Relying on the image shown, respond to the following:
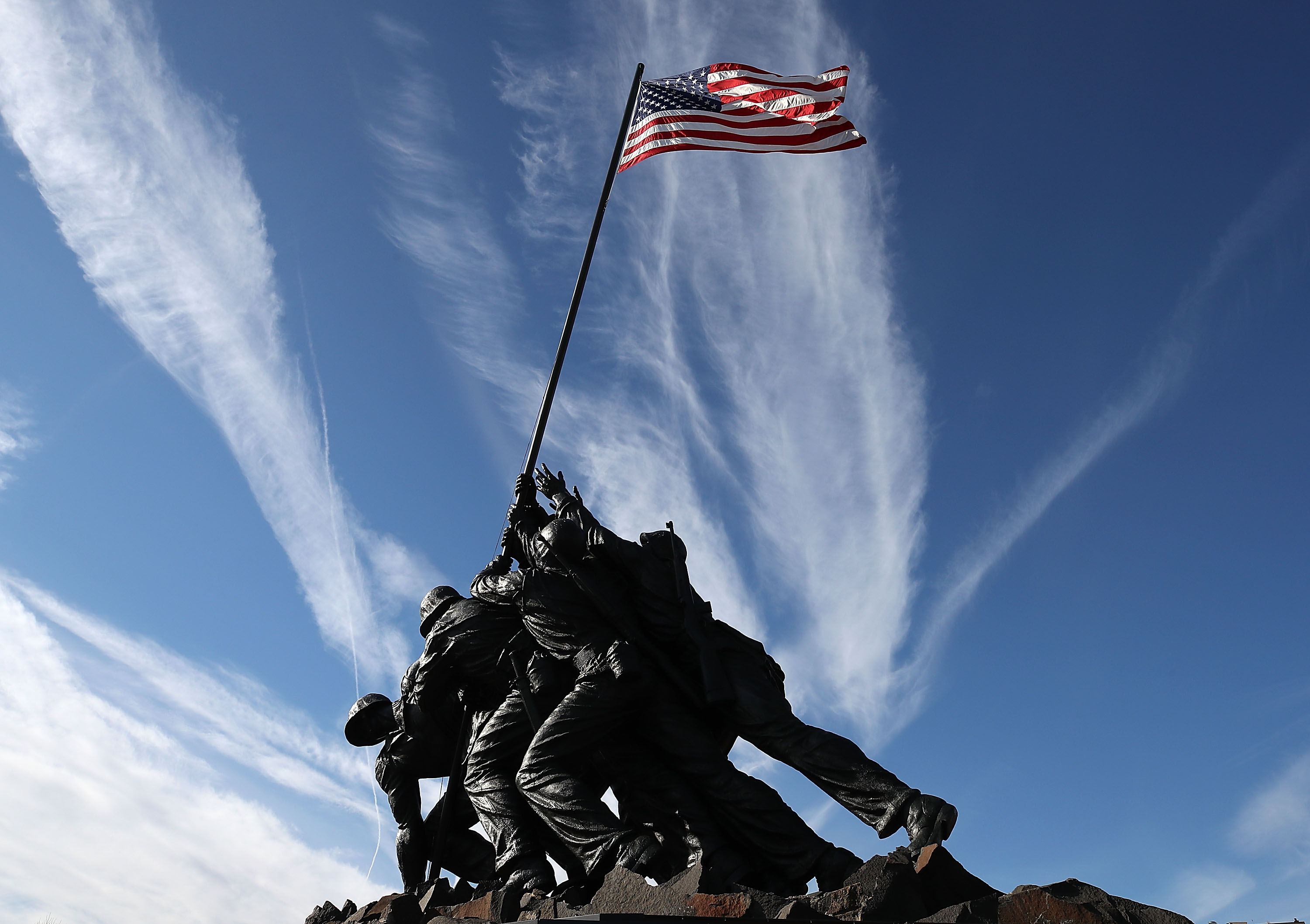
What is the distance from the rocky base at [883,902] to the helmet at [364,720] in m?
3.10

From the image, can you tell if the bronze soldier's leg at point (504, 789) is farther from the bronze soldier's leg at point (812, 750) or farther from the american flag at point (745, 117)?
the american flag at point (745, 117)

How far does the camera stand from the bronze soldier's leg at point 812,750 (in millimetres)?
6578

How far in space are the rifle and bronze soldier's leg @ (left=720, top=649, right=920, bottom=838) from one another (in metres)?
0.10

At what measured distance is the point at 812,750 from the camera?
710cm

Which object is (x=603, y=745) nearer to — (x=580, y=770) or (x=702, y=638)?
(x=580, y=770)

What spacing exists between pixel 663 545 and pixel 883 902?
4024 mm

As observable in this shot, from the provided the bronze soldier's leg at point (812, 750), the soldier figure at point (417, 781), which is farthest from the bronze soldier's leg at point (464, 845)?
the bronze soldier's leg at point (812, 750)

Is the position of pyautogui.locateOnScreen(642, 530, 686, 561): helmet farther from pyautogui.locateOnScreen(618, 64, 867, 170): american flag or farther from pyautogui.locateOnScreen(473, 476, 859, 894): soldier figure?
pyautogui.locateOnScreen(618, 64, 867, 170): american flag

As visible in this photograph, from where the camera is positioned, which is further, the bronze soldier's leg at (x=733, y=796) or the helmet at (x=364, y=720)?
the helmet at (x=364, y=720)

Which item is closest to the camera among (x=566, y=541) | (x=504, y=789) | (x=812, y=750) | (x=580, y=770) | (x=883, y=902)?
(x=883, y=902)

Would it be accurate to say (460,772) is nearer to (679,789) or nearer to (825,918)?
(679,789)

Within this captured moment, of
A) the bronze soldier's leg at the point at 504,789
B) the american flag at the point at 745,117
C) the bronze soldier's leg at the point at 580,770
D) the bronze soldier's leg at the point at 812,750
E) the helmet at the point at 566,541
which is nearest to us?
the bronze soldier's leg at the point at 812,750

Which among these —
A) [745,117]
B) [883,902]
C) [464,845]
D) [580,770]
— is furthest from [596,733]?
[745,117]

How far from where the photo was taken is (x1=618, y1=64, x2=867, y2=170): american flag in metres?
10.3
